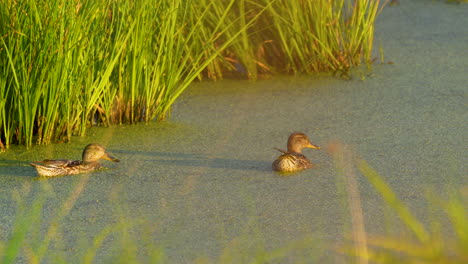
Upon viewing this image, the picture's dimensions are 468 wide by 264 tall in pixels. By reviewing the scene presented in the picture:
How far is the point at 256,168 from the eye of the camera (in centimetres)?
338

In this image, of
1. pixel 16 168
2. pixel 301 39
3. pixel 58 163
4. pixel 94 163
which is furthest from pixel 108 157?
pixel 301 39

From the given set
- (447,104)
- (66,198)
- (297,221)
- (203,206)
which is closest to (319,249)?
(297,221)

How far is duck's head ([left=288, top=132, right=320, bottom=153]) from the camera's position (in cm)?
341

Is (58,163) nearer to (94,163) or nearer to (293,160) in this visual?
(94,163)

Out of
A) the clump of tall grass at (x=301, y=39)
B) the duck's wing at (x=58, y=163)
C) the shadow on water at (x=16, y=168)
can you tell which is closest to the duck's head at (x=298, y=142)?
the duck's wing at (x=58, y=163)

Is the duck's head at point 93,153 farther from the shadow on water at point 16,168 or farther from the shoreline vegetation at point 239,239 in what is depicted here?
the shoreline vegetation at point 239,239

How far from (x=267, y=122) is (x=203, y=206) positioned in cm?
118

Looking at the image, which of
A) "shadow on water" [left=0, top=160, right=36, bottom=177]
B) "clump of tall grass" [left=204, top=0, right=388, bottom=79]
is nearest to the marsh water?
"shadow on water" [left=0, top=160, right=36, bottom=177]

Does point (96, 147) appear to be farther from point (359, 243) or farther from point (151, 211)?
point (359, 243)

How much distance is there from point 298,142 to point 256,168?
211mm

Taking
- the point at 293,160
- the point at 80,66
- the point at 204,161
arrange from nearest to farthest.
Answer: the point at 293,160, the point at 204,161, the point at 80,66

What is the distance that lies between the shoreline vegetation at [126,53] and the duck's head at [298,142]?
67cm

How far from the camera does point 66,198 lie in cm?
306

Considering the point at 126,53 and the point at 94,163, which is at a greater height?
the point at 126,53
